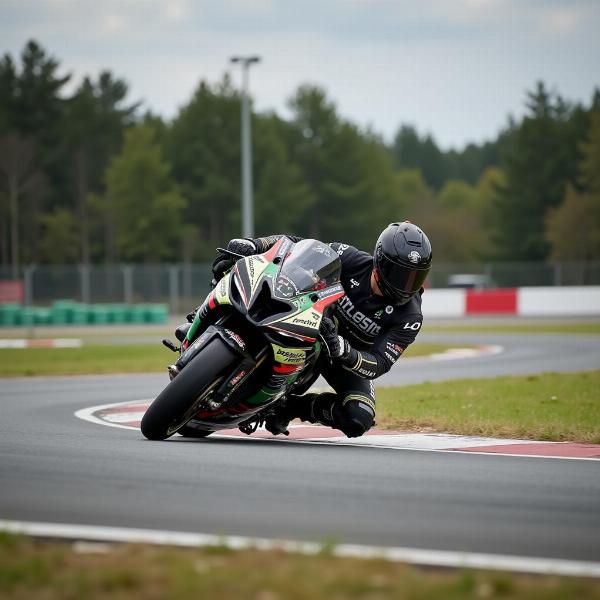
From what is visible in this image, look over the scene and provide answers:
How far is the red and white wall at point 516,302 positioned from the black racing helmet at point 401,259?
32.3 meters

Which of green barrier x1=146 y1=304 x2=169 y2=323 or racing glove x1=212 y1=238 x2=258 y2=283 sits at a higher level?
racing glove x1=212 y1=238 x2=258 y2=283

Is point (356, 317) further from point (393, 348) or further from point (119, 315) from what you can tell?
point (119, 315)

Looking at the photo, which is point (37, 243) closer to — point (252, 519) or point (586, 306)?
point (586, 306)

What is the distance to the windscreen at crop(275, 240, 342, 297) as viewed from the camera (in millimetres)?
7832

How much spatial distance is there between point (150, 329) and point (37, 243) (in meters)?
44.6

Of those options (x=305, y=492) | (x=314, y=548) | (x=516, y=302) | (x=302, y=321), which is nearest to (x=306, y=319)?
(x=302, y=321)

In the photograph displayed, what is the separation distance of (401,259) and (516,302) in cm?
3411

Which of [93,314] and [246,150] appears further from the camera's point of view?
[93,314]

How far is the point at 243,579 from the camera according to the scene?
423 cm

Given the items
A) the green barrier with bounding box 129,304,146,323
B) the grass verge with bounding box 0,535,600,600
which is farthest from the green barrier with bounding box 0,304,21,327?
the grass verge with bounding box 0,535,600,600

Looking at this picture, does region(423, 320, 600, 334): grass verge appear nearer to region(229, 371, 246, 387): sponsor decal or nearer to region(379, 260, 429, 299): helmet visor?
region(379, 260, 429, 299): helmet visor

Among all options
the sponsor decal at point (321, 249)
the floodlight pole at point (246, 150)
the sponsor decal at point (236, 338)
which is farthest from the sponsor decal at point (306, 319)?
the floodlight pole at point (246, 150)

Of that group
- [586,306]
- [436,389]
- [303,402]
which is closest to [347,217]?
[586,306]

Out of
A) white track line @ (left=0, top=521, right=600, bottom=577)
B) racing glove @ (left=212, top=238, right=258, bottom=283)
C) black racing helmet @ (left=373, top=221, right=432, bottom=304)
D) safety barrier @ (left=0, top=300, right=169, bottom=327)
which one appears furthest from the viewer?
safety barrier @ (left=0, top=300, right=169, bottom=327)
